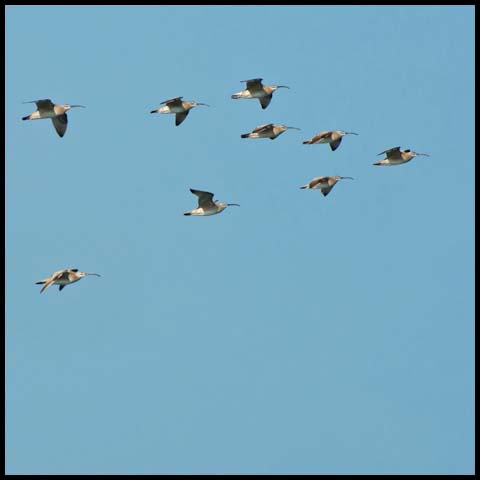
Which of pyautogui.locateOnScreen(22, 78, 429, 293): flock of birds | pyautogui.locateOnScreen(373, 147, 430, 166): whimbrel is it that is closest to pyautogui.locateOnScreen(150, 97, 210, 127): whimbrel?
pyautogui.locateOnScreen(22, 78, 429, 293): flock of birds

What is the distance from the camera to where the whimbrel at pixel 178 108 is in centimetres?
4803

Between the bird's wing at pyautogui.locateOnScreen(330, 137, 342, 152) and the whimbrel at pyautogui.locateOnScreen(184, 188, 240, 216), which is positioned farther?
the bird's wing at pyautogui.locateOnScreen(330, 137, 342, 152)

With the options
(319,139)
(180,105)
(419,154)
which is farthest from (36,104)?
(419,154)

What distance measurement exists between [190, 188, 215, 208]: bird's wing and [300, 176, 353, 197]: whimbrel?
351 centimetres

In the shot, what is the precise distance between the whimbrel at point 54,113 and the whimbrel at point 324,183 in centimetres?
794

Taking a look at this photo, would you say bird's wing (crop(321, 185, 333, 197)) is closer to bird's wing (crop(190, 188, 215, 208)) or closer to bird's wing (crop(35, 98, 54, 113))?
bird's wing (crop(190, 188, 215, 208))

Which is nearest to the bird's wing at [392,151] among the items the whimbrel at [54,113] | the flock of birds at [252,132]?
the flock of birds at [252,132]

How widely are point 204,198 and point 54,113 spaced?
5.40m

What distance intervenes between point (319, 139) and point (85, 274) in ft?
30.7

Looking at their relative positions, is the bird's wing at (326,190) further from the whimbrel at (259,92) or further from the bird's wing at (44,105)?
the bird's wing at (44,105)

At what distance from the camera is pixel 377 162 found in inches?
1832

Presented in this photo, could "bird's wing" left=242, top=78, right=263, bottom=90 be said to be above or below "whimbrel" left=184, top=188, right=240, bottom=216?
above

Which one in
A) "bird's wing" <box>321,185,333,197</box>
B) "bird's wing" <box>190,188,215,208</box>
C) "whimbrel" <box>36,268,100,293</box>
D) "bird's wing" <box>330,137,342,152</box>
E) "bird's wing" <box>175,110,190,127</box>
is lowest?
"whimbrel" <box>36,268,100,293</box>

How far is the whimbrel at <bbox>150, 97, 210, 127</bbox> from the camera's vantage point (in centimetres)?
4803
